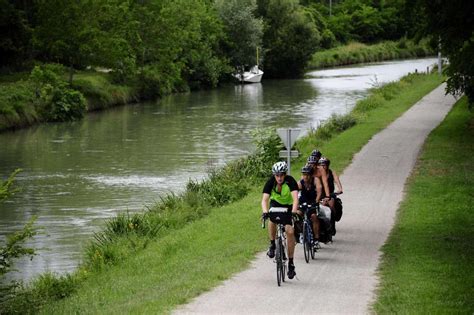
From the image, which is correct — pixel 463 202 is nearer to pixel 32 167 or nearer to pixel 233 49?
pixel 32 167

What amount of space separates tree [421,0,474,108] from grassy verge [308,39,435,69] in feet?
255

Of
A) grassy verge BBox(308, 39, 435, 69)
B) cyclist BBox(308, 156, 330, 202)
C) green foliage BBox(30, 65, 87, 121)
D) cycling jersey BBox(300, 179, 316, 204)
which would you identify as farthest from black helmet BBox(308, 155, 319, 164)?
grassy verge BBox(308, 39, 435, 69)

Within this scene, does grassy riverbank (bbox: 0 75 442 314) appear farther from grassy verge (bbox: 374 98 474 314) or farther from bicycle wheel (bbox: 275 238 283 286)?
grassy verge (bbox: 374 98 474 314)

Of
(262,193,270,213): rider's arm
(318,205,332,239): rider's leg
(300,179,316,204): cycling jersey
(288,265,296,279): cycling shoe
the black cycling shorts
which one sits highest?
(262,193,270,213): rider's arm

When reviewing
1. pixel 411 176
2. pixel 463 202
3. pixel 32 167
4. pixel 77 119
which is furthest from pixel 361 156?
pixel 77 119

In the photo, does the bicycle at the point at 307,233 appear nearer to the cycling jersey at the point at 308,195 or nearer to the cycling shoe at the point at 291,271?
the cycling jersey at the point at 308,195

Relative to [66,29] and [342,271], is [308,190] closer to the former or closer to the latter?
[342,271]

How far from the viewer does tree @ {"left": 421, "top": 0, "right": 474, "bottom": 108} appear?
25312 millimetres

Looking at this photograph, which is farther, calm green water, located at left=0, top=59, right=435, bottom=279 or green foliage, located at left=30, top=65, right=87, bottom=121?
green foliage, located at left=30, top=65, right=87, bottom=121

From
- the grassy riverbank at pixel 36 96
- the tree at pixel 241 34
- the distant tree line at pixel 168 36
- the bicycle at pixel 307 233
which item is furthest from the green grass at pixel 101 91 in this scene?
the bicycle at pixel 307 233

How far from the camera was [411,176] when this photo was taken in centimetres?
2659

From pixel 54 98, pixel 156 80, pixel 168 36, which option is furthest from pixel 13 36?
pixel 168 36

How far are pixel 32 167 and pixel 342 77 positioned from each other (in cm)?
5721

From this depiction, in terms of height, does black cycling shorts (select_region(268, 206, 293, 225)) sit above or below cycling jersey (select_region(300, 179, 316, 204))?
above
